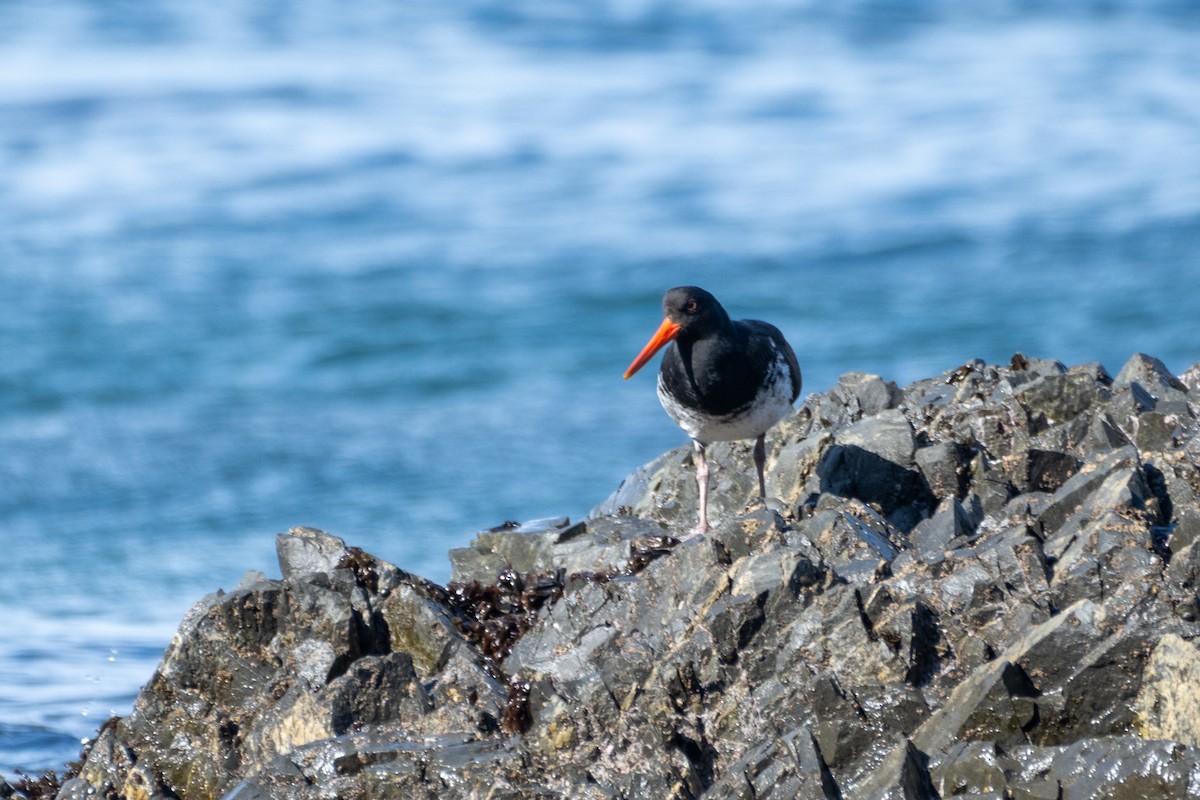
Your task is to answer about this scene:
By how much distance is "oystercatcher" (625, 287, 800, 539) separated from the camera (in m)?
8.45

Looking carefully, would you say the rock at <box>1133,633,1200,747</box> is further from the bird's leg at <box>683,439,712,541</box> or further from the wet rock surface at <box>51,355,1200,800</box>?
the bird's leg at <box>683,439,712,541</box>

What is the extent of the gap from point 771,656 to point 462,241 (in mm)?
23968

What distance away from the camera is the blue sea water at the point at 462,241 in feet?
59.3

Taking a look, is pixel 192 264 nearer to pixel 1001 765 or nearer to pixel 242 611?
pixel 242 611

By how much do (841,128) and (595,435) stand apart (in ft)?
56.7

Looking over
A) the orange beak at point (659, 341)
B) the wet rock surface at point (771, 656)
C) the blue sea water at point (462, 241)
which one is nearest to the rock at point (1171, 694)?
the wet rock surface at point (771, 656)

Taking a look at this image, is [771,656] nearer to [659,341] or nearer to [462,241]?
[659,341]

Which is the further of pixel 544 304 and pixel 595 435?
pixel 544 304

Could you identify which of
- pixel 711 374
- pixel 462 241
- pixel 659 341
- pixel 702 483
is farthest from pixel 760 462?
pixel 462 241

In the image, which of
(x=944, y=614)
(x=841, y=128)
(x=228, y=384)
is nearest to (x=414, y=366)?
(x=228, y=384)

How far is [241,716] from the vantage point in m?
7.18

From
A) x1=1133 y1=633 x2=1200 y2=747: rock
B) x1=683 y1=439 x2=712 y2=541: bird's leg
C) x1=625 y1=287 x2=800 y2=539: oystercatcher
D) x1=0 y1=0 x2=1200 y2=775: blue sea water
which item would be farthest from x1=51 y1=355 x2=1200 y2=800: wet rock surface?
x1=0 y1=0 x2=1200 y2=775: blue sea water

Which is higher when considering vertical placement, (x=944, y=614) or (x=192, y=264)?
(x=192, y=264)

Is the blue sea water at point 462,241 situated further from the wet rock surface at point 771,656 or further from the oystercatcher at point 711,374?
the oystercatcher at point 711,374
